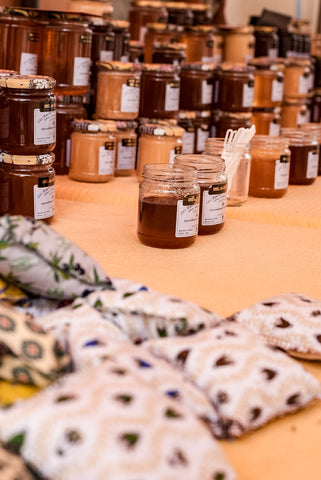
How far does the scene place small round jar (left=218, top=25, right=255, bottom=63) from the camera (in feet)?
11.3

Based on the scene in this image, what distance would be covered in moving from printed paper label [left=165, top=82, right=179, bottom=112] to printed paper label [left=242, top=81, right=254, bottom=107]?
33cm

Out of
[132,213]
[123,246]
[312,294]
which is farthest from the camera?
[132,213]

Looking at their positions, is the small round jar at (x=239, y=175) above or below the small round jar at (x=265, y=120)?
below

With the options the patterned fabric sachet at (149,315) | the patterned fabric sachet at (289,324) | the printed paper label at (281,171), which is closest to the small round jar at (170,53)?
the printed paper label at (281,171)

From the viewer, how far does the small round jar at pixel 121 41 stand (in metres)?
2.62

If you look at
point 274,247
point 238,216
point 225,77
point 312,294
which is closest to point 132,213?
point 238,216

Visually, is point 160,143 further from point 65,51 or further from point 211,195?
point 211,195

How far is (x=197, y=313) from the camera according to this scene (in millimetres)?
1059

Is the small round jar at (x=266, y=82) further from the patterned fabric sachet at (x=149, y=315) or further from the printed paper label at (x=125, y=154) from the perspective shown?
the patterned fabric sachet at (x=149, y=315)

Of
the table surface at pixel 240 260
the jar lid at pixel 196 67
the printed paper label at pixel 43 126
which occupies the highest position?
the jar lid at pixel 196 67

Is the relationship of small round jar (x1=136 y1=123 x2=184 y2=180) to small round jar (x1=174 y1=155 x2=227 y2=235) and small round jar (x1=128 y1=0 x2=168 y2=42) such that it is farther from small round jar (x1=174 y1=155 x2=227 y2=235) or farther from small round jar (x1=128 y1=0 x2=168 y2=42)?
small round jar (x1=128 y1=0 x2=168 y2=42)

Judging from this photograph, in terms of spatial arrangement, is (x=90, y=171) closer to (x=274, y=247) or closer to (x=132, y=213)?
(x=132, y=213)

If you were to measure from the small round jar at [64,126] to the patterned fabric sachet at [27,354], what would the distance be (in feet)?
5.00

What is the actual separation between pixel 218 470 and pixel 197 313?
318 mm
